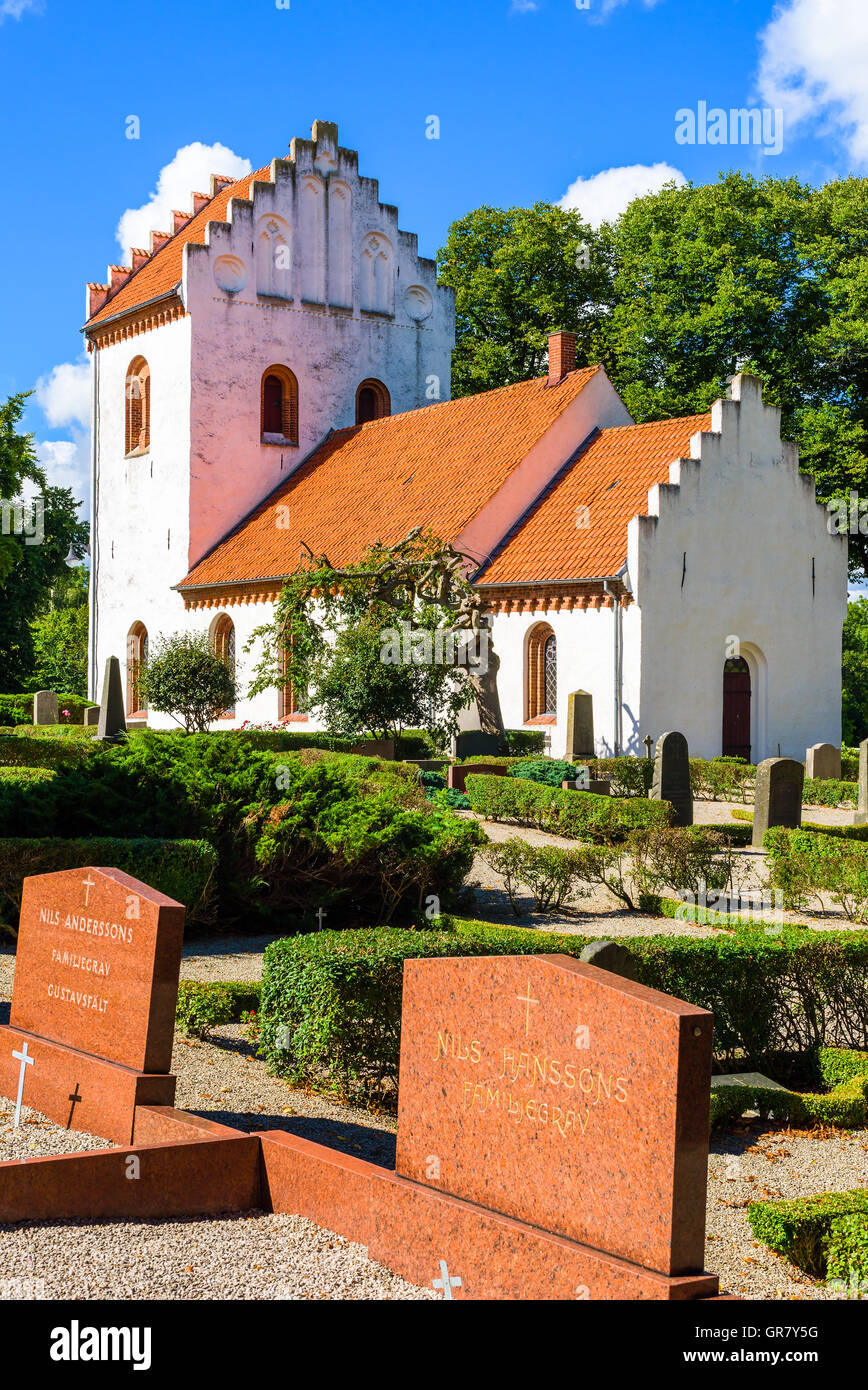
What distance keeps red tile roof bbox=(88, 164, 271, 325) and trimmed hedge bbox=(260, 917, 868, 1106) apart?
28944 mm

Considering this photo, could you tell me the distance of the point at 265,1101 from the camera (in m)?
7.12

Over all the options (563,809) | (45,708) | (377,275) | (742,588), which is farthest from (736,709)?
(377,275)

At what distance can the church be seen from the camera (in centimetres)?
2553

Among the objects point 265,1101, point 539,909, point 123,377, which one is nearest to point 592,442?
point 123,377

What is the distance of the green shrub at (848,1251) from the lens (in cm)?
515

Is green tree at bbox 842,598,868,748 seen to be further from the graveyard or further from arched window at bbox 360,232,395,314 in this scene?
the graveyard

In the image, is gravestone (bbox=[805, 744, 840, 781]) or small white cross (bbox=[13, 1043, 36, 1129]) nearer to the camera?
small white cross (bbox=[13, 1043, 36, 1129])

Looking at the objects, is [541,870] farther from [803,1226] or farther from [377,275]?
[377,275]

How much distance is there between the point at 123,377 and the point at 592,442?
1424cm

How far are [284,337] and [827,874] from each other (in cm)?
2479

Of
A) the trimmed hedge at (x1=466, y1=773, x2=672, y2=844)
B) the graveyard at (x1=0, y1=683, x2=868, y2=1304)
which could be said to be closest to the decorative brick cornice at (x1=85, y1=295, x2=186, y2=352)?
the trimmed hedge at (x1=466, y1=773, x2=672, y2=844)

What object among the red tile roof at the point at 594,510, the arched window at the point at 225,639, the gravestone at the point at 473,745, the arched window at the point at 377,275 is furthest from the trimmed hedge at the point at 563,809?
the arched window at the point at 377,275

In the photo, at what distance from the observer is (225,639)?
33.4 metres

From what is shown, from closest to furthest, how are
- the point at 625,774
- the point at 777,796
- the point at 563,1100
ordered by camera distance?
1. the point at 563,1100
2. the point at 777,796
3. the point at 625,774
